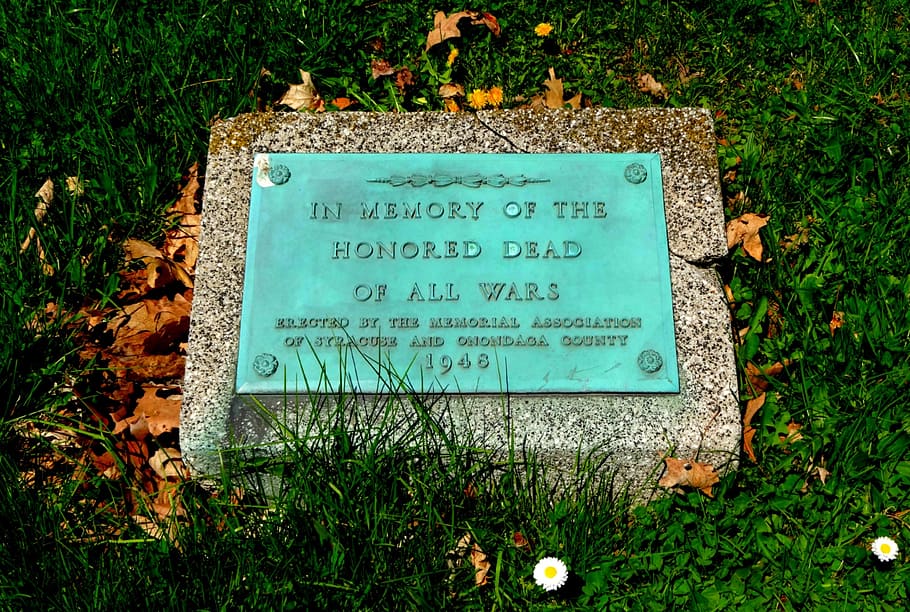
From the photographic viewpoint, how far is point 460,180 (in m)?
2.68

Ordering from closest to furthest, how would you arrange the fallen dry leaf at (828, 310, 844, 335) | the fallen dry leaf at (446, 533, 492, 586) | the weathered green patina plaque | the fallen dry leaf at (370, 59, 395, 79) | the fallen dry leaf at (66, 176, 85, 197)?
1. the fallen dry leaf at (446, 533, 492, 586)
2. the weathered green patina plaque
3. the fallen dry leaf at (828, 310, 844, 335)
4. the fallen dry leaf at (66, 176, 85, 197)
5. the fallen dry leaf at (370, 59, 395, 79)

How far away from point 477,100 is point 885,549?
231 cm

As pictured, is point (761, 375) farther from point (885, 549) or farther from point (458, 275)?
point (458, 275)

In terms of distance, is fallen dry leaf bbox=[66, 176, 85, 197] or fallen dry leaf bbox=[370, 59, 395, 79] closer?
fallen dry leaf bbox=[66, 176, 85, 197]

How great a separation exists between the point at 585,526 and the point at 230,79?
2410mm

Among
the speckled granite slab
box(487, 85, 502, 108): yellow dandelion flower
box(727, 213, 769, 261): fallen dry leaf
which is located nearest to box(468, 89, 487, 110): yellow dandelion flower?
box(487, 85, 502, 108): yellow dandelion flower

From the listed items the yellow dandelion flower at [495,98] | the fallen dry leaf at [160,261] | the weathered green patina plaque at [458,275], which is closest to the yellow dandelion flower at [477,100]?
the yellow dandelion flower at [495,98]

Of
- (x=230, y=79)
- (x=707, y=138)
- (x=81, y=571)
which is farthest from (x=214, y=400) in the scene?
(x=707, y=138)

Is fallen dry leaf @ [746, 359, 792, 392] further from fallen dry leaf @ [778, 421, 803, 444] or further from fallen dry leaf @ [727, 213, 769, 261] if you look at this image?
fallen dry leaf @ [727, 213, 769, 261]

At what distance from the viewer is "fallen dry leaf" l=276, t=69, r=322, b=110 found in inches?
138

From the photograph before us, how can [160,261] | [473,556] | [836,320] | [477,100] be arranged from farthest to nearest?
[477,100]
[160,261]
[836,320]
[473,556]

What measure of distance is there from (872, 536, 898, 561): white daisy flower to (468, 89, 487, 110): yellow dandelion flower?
2.26m

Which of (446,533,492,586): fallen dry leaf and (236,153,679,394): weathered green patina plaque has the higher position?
(236,153,679,394): weathered green patina plaque

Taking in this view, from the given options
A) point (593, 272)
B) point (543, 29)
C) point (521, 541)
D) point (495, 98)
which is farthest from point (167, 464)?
point (543, 29)
